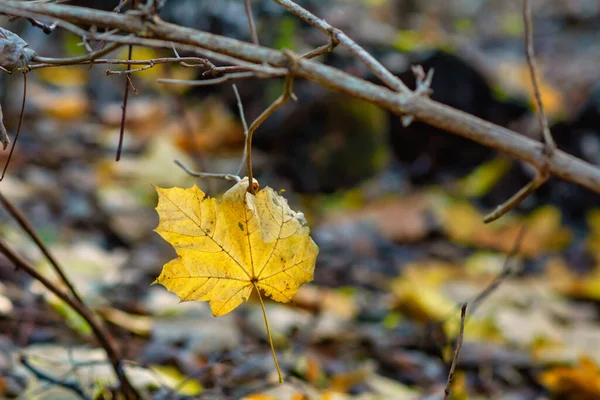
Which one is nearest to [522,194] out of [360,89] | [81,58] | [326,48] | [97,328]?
[360,89]

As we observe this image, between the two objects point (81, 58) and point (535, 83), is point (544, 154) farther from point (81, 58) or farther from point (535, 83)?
point (81, 58)

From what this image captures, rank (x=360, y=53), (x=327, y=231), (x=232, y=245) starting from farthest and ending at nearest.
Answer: (x=327, y=231)
(x=232, y=245)
(x=360, y=53)

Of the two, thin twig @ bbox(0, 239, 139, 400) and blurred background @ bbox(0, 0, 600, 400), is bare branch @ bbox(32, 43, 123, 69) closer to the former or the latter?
thin twig @ bbox(0, 239, 139, 400)

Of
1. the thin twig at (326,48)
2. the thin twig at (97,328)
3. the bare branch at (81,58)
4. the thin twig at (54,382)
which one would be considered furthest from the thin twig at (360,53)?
the thin twig at (54,382)

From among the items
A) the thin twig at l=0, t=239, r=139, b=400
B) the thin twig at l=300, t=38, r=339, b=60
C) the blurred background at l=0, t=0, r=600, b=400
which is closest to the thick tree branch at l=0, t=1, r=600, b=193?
the thin twig at l=300, t=38, r=339, b=60

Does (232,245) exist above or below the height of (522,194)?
below

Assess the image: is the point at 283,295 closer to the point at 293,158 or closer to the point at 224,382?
the point at 224,382

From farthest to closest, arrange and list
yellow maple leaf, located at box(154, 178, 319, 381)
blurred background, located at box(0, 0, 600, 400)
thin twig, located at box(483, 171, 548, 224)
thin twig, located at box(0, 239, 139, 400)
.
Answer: blurred background, located at box(0, 0, 600, 400) < thin twig, located at box(0, 239, 139, 400) < yellow maple leaf, located at box(154, 178, 319, 381) < thin twig, located at box(483, 171, 548, 224)
